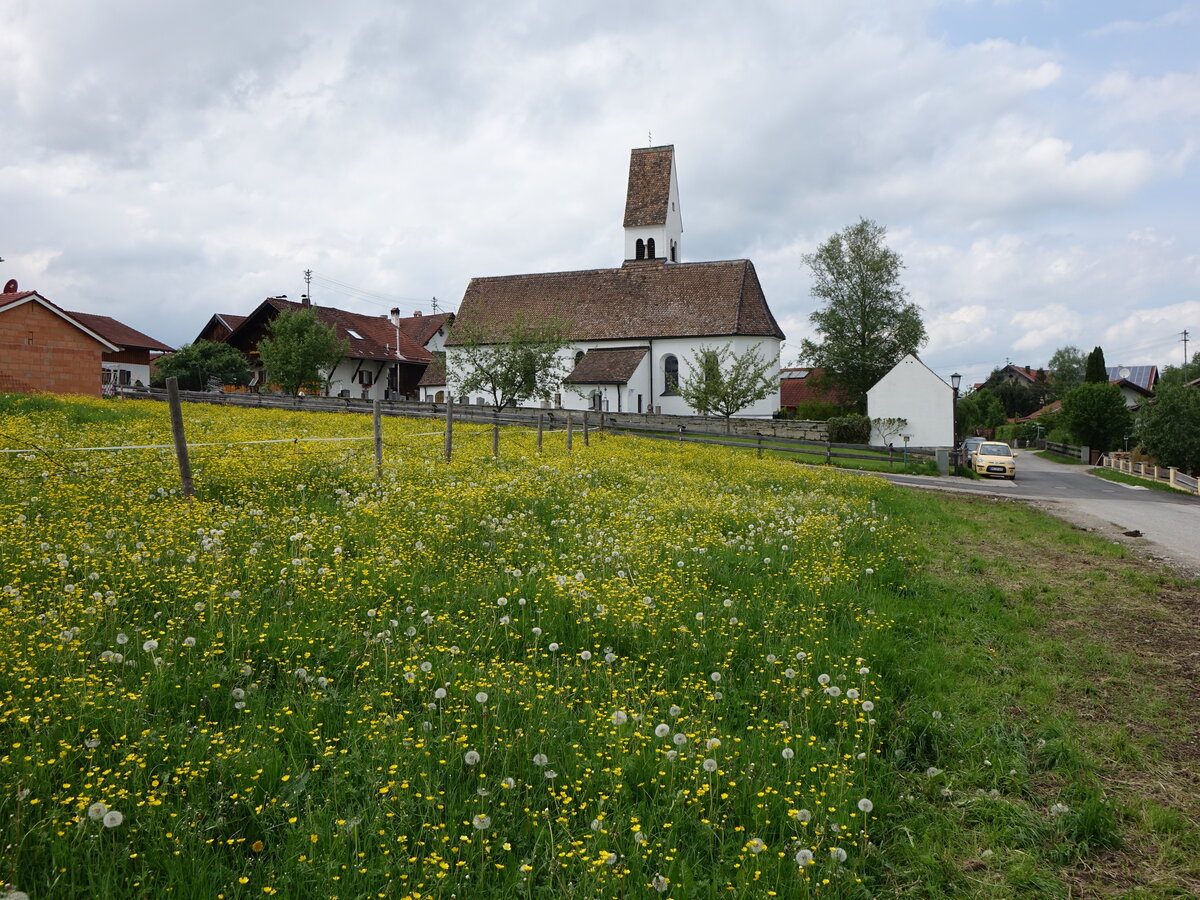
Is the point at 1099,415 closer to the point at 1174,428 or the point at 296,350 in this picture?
the point at 1174,428

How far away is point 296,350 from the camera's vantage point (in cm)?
4347

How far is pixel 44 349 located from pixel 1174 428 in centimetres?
5277

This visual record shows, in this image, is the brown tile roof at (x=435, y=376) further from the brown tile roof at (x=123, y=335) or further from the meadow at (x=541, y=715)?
the meadow at (x=541, y=715)

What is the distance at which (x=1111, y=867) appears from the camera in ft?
12.4

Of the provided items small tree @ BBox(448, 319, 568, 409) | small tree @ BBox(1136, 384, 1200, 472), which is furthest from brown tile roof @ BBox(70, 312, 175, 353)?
small tree @ BBox(1136, 384, 1200, 472)

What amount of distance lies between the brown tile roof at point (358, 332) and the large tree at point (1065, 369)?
8274 centimetres

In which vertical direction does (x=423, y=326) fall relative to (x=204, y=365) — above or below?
above

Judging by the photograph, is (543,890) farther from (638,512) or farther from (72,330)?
(72,330)

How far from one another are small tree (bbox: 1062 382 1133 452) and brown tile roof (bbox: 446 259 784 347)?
20.8 m

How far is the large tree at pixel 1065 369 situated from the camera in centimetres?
9700

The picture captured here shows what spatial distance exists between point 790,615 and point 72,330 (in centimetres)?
3056

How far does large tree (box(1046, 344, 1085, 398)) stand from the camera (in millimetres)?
97000

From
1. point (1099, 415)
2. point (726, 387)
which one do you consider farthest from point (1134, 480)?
point (726, 387)

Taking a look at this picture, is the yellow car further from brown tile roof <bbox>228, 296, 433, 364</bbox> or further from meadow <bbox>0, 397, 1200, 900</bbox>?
brown tile roof <bbox>228, 296, 433, 364</bbox>
